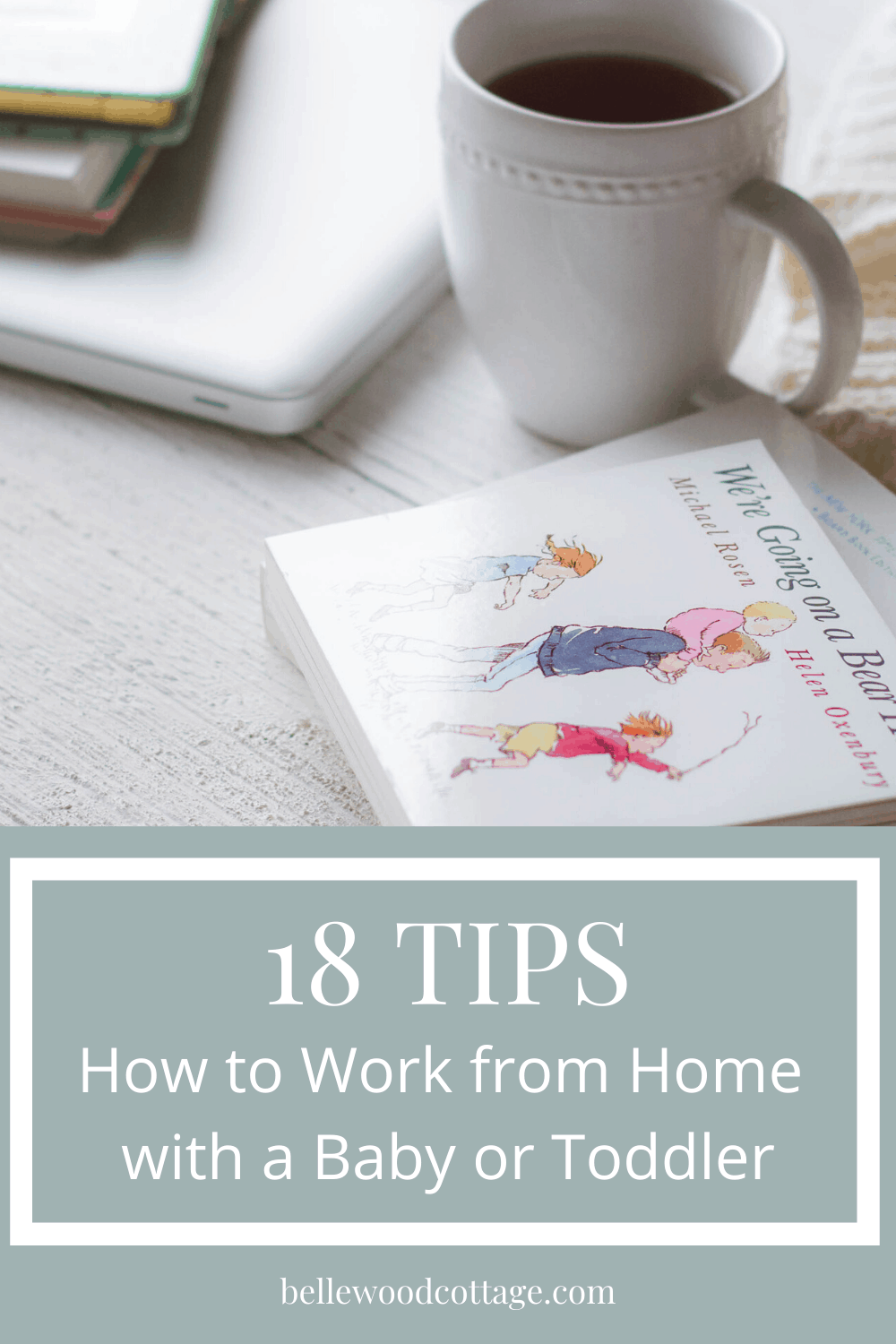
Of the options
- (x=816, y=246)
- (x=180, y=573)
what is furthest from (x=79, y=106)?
(x=816, y=246)

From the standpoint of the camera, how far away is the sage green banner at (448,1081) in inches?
12.8

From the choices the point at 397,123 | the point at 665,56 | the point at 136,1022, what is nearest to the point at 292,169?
the point at 397,123

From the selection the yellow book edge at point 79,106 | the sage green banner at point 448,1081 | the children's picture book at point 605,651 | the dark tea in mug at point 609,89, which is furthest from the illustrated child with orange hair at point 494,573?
the yellow book edge at point 79,106

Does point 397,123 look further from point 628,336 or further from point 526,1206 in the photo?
point 526,1206

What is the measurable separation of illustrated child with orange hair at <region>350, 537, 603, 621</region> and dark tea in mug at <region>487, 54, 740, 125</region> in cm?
22

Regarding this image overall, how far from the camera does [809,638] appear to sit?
418 millimetres

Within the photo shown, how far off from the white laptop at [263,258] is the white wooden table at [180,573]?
2cm

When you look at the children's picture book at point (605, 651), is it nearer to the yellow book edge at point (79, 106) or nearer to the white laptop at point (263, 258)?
the white laptop at point (263, 258)

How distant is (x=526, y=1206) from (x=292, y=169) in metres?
0.55

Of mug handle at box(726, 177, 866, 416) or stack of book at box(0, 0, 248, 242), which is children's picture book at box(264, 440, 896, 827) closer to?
mug handle at box(726, 177, 866, 416)

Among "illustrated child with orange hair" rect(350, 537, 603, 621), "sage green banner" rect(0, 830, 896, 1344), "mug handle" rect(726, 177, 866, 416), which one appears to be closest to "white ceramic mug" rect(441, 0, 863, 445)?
"mug handle" rect(726, 177, 866, 416)

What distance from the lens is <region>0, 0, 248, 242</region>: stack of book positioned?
1.94 ft

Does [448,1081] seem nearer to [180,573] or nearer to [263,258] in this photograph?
[180,573]

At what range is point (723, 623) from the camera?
1.39 feet
